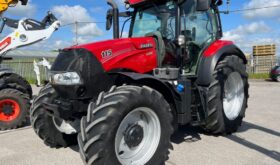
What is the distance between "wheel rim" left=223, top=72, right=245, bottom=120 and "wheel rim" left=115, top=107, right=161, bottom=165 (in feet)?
7.57

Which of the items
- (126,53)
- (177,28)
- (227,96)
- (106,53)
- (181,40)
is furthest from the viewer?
(227,96)

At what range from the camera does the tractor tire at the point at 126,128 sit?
3.38 m

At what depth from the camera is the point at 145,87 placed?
391 cm

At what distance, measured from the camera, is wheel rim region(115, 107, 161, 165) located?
151 inches

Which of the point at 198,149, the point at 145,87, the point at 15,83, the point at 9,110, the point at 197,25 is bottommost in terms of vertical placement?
the point at 198,149

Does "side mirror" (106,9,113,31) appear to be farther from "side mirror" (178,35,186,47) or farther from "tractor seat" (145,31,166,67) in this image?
"side mirror" (178,35,186,47)

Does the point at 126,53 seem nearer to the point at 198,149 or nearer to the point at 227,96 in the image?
the point at 198,149

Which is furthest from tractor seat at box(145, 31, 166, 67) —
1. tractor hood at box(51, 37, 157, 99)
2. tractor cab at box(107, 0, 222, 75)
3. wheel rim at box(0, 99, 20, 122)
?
wheel rim at box(0, 99, 20, 122)

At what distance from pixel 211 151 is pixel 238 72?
73.1 inches

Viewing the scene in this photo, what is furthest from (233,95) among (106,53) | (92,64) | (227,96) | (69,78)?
(69,78)

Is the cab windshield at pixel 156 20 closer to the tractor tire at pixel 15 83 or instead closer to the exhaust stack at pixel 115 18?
the exhaust stack at pixel 115 18

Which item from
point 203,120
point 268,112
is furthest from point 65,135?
point 268,112

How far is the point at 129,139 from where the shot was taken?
3902 mm

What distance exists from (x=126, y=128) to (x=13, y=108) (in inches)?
150
